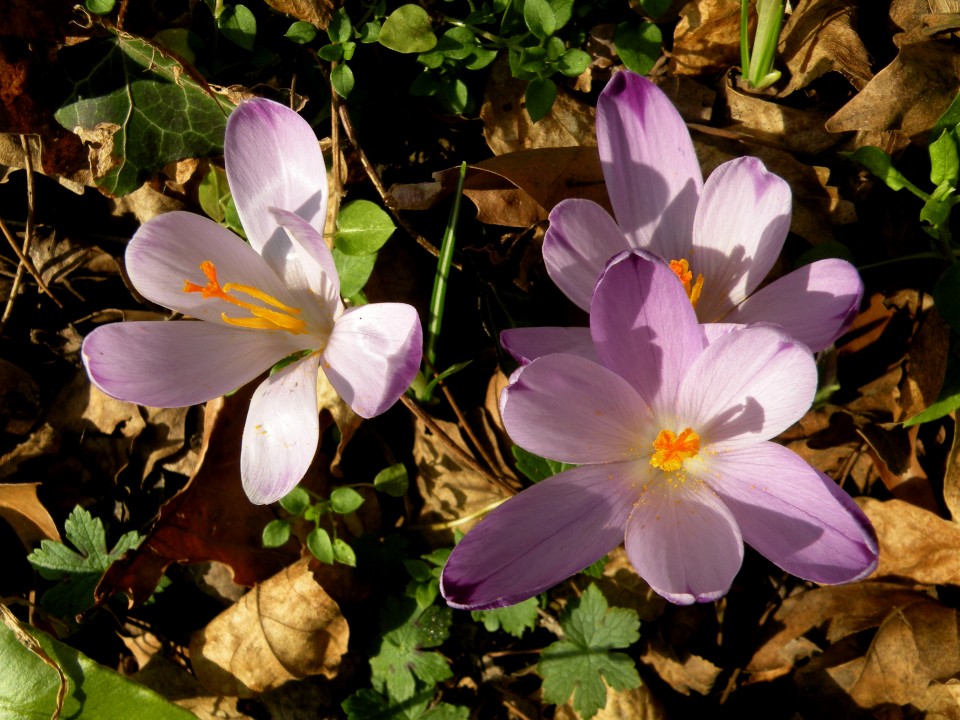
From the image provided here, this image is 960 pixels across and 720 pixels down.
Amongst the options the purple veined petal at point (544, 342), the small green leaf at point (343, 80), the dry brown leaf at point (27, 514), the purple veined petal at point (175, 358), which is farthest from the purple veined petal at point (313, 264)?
the dry brown leaf at point (27, 514)

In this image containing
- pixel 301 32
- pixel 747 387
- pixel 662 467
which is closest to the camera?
pixel 747 387

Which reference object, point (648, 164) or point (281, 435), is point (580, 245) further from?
point (281, 435)

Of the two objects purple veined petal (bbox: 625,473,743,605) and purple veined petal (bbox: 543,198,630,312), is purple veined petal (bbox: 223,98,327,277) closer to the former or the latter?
purple veined petal (bbox: 543,198,630,312)

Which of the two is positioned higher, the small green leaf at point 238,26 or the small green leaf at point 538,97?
the small green leaf at point 238,26

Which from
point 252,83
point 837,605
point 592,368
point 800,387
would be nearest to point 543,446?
point 592,368

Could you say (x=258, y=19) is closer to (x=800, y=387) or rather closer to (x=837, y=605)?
(x=800, y=387)

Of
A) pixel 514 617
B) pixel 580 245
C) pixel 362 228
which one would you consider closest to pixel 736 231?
pixel 580 245

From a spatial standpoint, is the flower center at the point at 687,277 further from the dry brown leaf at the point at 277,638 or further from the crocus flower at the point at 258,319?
the dry brown leaf at the point at 277,638

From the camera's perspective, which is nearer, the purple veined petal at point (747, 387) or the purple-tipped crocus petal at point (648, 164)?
the purple veined petal at point (747, 387)
